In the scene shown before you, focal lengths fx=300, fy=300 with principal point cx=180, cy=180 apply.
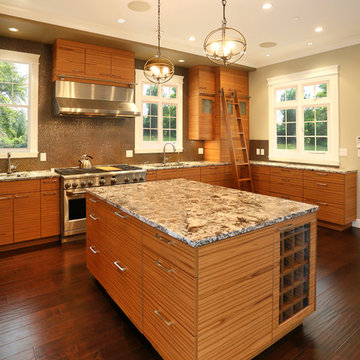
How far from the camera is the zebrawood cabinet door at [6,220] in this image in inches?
145

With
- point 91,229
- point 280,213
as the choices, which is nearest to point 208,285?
point 280,213

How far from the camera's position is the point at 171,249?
5.20 ft

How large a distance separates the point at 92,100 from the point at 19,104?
1.05 metres

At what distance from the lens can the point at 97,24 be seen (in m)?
4.10

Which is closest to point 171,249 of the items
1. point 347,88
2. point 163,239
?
point 163,239

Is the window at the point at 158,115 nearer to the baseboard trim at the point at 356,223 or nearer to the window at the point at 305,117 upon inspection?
the window at the point at 305,117

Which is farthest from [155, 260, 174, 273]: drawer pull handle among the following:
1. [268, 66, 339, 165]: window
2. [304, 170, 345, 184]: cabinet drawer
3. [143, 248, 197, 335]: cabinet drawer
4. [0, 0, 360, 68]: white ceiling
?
[268, 66, 339, 165]: window

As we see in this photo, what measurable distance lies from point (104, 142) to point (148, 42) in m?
1.74

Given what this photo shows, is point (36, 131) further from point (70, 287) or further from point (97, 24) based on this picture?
point (70, 287)

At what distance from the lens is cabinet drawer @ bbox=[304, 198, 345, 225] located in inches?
179

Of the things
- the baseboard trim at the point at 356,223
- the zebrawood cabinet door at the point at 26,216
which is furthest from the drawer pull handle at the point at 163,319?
the baseboard trim at the point at 356,223

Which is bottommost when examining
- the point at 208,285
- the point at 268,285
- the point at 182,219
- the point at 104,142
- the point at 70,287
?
the point at 70,287

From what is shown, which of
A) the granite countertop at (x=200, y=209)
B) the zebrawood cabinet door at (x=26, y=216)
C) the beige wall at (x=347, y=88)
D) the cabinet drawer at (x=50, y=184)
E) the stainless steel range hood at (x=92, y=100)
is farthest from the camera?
the beige wall at (x=347, y=88)

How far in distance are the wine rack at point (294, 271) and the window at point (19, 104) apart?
12.8 feet
